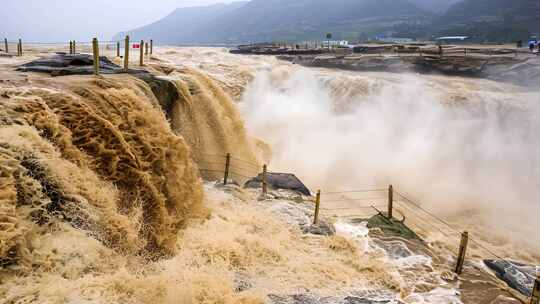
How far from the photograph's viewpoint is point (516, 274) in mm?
9180

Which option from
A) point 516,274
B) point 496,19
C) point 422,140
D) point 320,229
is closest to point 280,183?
point 320,229

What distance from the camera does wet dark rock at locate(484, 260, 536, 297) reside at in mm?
8719

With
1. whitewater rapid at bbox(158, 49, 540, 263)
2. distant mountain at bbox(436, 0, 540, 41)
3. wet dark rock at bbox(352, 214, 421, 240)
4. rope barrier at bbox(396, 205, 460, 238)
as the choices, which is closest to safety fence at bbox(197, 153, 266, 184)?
whitewater rapid at bbox(158, 49, 540, 263)

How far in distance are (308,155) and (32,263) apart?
14.8m

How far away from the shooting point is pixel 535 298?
6.20 metres

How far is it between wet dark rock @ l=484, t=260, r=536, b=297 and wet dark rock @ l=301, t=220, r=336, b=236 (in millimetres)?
3812

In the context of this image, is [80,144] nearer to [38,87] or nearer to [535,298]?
[38,87]

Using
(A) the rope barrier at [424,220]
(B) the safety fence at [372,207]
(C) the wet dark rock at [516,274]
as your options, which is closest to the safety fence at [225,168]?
(B) the safety fence at [372,207]

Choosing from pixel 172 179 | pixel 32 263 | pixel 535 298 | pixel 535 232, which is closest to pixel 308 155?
pixel 535 232

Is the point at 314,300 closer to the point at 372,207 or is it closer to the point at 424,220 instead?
the point at 372,207

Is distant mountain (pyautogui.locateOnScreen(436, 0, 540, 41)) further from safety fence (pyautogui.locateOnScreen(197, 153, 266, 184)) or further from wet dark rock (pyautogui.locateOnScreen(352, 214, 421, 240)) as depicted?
wet dark rock (pyautogui.locateOnScreen(352, 214, 421, 240))

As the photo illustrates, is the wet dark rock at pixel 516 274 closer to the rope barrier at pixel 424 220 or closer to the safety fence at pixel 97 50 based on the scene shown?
the rope barrier at pixel 424 220

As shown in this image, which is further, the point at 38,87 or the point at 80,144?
the point at 38,87

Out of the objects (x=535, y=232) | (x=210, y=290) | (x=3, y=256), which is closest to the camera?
(x=3, y=256)
